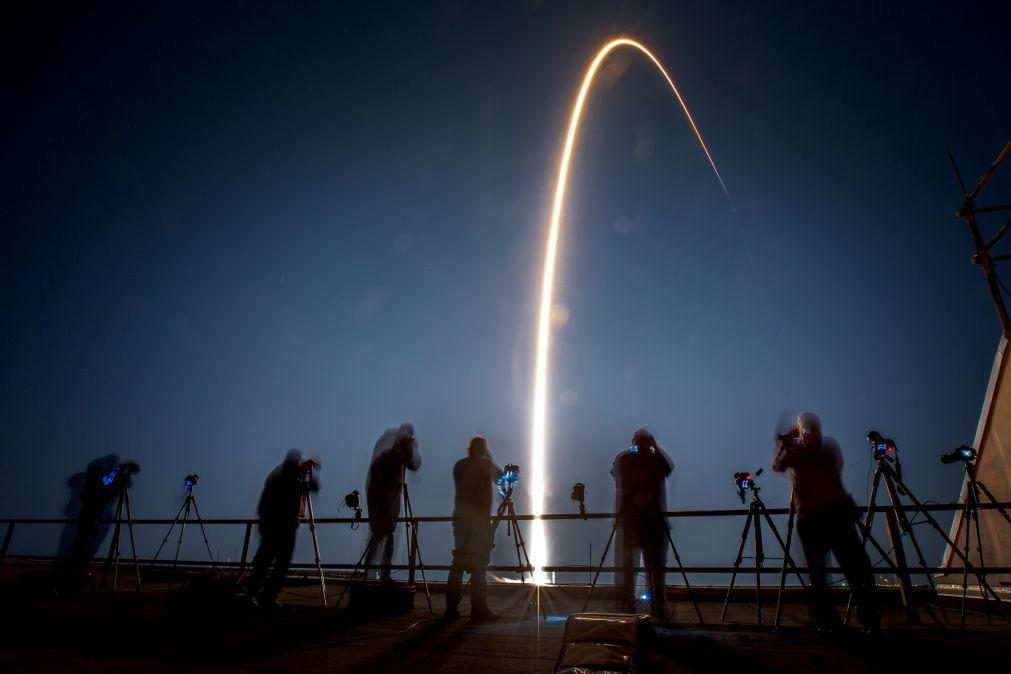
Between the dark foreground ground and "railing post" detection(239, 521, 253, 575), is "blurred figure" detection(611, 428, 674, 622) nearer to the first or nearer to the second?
the dark foreground ground

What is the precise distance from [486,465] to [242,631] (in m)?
3.58

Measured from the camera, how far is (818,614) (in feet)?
16.6

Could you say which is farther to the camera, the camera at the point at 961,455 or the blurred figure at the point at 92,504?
the blurred figure at the point at 92,504

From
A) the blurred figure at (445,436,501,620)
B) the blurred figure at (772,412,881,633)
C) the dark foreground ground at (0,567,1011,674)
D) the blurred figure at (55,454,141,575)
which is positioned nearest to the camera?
the dark foreground ground at (0,567,1011,674)

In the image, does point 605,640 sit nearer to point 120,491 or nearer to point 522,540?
point 522,540

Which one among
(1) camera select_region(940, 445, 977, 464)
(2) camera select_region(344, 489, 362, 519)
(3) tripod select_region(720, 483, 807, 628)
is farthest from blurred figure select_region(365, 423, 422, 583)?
(1) camera select_region(940, 445, 977, 464)

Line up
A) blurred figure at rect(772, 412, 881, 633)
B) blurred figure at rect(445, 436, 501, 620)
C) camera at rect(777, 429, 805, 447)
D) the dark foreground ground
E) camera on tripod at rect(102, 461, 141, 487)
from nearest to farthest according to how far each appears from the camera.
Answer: the dark foreground ground, blurred figure at rect(772, 412, 881, 633), camera at rect(777, 429, 805, 447), blurred figure at rect(445, 436, 501, 620), camera on tripod at rect(102, 461, 141, 487)

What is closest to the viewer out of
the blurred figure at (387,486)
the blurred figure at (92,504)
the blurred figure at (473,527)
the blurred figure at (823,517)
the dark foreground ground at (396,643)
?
the dark foreground ground at (396,643)

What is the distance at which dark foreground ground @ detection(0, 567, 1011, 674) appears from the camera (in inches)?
149

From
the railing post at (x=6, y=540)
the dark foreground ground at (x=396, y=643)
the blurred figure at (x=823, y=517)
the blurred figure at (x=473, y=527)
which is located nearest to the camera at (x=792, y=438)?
the blurred figure at (x=823, y=517)

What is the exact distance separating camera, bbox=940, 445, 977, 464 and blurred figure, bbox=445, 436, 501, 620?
22.0ft

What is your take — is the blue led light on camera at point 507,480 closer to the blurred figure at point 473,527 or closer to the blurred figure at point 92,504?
the blurred figure at point 473,527

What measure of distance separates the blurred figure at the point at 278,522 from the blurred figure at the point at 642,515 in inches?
199

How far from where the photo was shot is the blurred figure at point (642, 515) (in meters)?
6.03
